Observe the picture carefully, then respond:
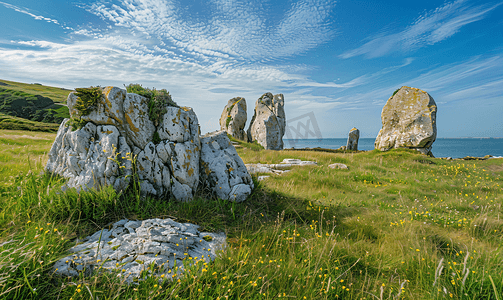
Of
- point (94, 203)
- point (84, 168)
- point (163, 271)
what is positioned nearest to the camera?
point (163, 271)

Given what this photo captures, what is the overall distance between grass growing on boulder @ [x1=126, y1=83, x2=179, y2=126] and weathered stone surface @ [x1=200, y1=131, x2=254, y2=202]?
5.10ft

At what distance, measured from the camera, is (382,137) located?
23312 millimetres

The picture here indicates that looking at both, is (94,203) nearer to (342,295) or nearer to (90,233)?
(90,233)

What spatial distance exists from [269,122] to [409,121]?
19.8 metres

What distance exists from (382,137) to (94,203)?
26.0m

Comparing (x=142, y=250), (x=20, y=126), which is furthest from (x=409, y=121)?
(x=20, y=126)

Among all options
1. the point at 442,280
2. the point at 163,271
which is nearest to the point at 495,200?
the point at 442,280

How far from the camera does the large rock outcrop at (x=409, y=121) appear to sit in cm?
2016

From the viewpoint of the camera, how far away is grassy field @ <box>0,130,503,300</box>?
105 inches

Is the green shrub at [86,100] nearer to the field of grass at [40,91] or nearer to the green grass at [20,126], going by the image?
the green grass at [20,126]

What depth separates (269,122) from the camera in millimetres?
36188

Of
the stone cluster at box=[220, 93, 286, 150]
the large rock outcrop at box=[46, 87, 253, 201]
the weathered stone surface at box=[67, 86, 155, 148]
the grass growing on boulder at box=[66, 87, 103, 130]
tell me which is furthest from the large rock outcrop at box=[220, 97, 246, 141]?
the grass growing on boulder at box=[66, 87, 103, 130]

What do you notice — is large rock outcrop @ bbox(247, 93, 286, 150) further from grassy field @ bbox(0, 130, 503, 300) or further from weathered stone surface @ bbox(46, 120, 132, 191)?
weathered stone surface @ bbox(46, 120, 132, 191)

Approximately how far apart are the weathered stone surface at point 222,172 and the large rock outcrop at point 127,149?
0.22m
